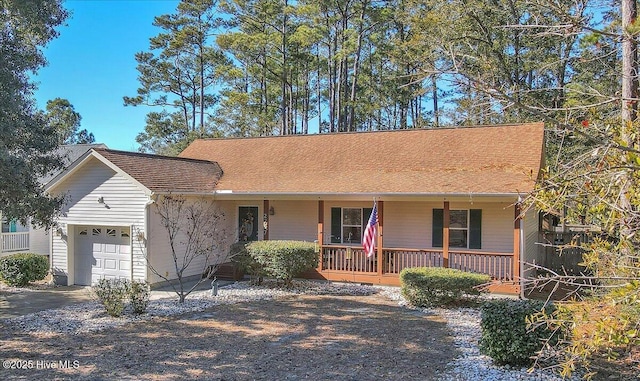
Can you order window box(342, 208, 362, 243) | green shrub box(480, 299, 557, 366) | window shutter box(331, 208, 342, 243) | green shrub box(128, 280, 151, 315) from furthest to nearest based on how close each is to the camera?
window shutter box(331, 208, 342, 243) < window box(342, 208, 362, 243) < green shrub box(128, 280, 151, 315) < green shrub box(480, 299, 557, 366)

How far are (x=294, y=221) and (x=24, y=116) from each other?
9.28 m

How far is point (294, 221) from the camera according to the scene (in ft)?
53.7

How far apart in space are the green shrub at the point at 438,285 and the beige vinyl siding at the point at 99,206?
7.59 meters

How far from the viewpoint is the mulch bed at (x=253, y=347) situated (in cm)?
660

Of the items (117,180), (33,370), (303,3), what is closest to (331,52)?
(303,3)

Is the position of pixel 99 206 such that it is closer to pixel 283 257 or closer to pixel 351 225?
pixel 283 257

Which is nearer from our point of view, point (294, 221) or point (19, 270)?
point (19, 270)

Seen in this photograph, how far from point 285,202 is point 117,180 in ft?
18.7

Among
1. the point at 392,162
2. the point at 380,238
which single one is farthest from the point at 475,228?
the point at 392,162

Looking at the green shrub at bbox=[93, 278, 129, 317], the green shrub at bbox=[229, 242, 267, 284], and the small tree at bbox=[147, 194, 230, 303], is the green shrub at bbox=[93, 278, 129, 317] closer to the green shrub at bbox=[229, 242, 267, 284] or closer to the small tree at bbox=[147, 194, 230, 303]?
the small tree at bbox=[147, 194, 230, 303]

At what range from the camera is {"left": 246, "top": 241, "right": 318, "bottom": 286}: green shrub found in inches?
512

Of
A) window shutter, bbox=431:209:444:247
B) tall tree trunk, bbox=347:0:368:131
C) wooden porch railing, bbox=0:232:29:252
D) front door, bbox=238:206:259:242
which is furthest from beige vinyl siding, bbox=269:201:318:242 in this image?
tall tree trunk, bbox=347:0:368:131

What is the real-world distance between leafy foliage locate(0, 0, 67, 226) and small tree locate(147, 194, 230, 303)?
3.66 metres

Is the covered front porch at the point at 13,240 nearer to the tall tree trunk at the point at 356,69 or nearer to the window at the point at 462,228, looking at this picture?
the window at the point at 462,228
